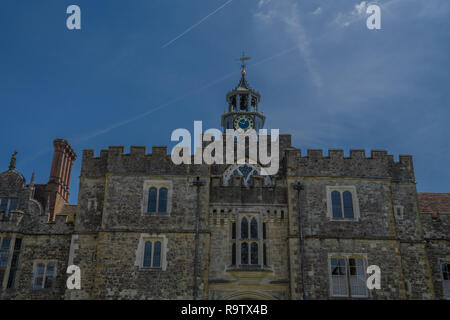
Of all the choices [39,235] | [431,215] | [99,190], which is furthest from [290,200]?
[39,235]

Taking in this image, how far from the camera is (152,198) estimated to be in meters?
27.5

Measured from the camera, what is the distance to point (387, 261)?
26.0m

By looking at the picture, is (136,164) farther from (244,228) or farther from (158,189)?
(244,228)

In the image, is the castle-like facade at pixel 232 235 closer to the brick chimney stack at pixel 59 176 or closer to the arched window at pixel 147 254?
the arched window at pixel 147 254

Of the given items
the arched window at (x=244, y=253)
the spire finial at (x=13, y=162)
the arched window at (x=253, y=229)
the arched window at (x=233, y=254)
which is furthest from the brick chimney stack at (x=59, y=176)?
the arched window at (x=253, y=229)

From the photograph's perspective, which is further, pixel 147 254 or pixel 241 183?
pixel 241 183

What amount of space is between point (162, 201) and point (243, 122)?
35.1 ft

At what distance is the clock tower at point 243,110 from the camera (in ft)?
117

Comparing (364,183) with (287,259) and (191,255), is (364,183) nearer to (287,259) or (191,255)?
(287,259)

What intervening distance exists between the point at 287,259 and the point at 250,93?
14.2 m

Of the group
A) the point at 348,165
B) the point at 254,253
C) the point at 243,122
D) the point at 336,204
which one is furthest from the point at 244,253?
the point at 243,122

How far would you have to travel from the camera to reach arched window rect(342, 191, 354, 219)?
88.9ft

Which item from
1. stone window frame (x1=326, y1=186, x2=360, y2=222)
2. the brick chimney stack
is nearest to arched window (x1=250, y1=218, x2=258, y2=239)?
stone window frame (x1=326, y1=186, x2=360, y2=222)

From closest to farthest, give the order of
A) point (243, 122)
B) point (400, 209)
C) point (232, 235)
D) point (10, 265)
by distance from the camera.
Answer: point (10, 265) → point (232, 235) → point (400, 209) → point (243, 122)
